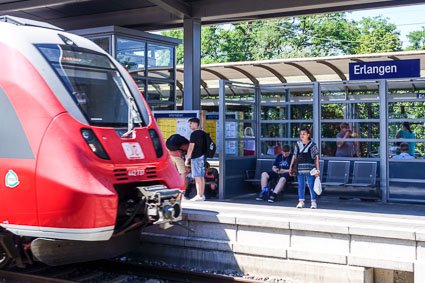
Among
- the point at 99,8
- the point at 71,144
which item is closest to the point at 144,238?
→ the point at 71,144

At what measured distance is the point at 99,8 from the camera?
14430 mm

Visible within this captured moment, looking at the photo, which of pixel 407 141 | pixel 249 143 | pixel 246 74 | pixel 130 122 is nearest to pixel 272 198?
pixel 249 143

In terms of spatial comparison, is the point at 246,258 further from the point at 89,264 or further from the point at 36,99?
the point at 36,99

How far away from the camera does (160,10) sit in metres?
13.8

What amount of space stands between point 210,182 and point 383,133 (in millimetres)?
3495

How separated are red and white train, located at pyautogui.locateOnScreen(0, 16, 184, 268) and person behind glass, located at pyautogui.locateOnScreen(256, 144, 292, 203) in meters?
3.87

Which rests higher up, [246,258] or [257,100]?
[257,100]

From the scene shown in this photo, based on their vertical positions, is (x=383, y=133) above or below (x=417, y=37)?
below

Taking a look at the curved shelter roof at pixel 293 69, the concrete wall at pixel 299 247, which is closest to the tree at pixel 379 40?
the curved shelter roof at pixel 293 69

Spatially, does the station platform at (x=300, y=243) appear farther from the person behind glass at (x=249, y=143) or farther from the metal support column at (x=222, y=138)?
the person behind glass at (x=249, y=143)

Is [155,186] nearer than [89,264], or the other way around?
[155,186]

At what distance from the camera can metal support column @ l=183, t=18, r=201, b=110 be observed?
43.7ft

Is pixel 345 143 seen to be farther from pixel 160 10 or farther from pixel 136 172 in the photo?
pixel 136 172

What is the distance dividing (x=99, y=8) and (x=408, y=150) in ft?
26.4
